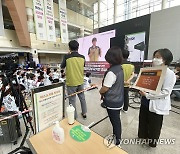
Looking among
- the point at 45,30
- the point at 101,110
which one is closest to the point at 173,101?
the point at 101,110

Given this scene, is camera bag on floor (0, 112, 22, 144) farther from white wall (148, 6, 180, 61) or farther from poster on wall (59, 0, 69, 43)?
poster on wall (59, 0, 69, 43)

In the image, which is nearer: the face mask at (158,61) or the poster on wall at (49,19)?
the face mask at (158,61)

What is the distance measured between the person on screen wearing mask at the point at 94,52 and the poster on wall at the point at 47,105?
570 cm

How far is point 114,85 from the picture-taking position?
122 cm

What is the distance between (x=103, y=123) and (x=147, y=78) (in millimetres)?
1282

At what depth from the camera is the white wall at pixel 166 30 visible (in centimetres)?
434

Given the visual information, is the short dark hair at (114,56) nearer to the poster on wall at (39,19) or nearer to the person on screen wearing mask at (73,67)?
the person on screen wearing mask at (73,67)

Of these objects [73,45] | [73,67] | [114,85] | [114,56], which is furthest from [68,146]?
[73,45]

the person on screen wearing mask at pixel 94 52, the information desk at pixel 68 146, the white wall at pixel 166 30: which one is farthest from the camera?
the person on screen wearing mask at pixel 94 52

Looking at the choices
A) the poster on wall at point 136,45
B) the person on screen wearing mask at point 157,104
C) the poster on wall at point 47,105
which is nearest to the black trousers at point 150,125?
the person on screen wearing mask at point 157,104

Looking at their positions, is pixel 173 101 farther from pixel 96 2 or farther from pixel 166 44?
pixel 96 2

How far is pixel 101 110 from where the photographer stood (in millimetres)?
2639

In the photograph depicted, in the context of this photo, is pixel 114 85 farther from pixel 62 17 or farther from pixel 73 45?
pixel 62 17

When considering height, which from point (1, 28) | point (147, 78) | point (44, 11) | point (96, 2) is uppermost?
point (96, 2)
